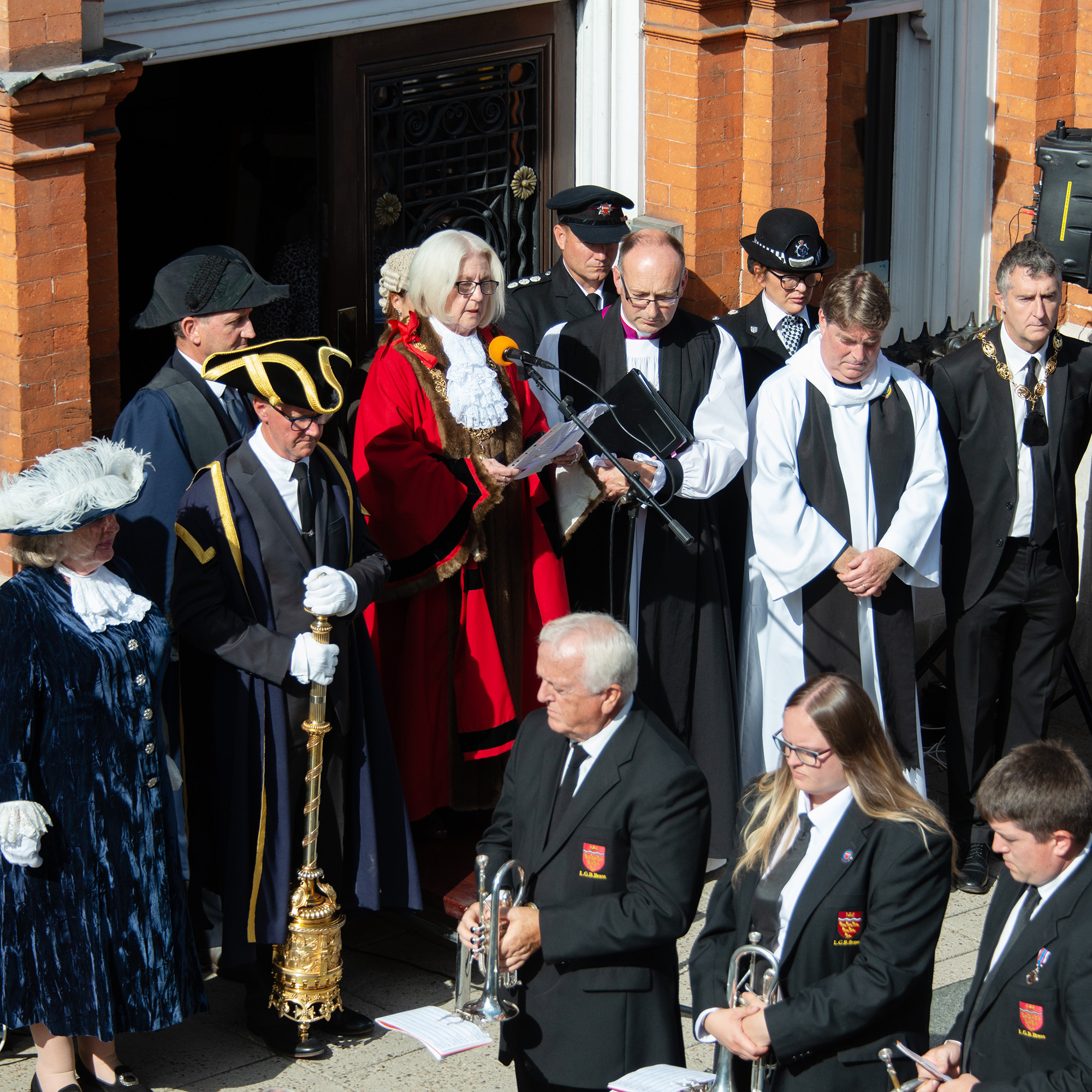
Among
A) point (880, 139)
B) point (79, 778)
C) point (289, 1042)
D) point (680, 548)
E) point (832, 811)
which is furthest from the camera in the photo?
point (880, 139)

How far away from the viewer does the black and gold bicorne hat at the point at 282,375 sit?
4770 millimetres

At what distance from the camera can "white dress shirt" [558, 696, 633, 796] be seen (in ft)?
12.8

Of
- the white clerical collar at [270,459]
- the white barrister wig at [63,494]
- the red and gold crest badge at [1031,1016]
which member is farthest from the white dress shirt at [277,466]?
the red and gold crest badge at [1031,1016]

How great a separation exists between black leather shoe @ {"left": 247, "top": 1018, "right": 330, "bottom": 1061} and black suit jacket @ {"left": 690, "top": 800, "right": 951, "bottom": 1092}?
5.62 feet

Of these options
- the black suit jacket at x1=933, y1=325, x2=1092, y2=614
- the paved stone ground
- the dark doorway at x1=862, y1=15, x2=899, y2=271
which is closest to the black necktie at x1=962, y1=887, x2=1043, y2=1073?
the paved stone ground

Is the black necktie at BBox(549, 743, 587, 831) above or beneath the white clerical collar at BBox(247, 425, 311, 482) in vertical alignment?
beneath

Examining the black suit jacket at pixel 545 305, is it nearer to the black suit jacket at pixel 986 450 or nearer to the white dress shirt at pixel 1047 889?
the black suit jacket at pixel 986 450

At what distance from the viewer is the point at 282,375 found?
477 centimetres

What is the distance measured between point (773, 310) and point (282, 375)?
2308 millimetres

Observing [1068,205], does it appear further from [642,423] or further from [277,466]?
[277,466]

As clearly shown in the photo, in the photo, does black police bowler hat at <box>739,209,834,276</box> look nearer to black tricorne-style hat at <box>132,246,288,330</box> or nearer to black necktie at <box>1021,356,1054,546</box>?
black necktie at <box>1021,356,1054,546</box>

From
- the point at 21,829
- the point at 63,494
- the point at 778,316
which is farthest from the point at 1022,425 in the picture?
the point at 21,829

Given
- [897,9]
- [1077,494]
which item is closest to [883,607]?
[1077,494]

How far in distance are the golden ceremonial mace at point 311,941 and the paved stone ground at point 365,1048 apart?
17cm
